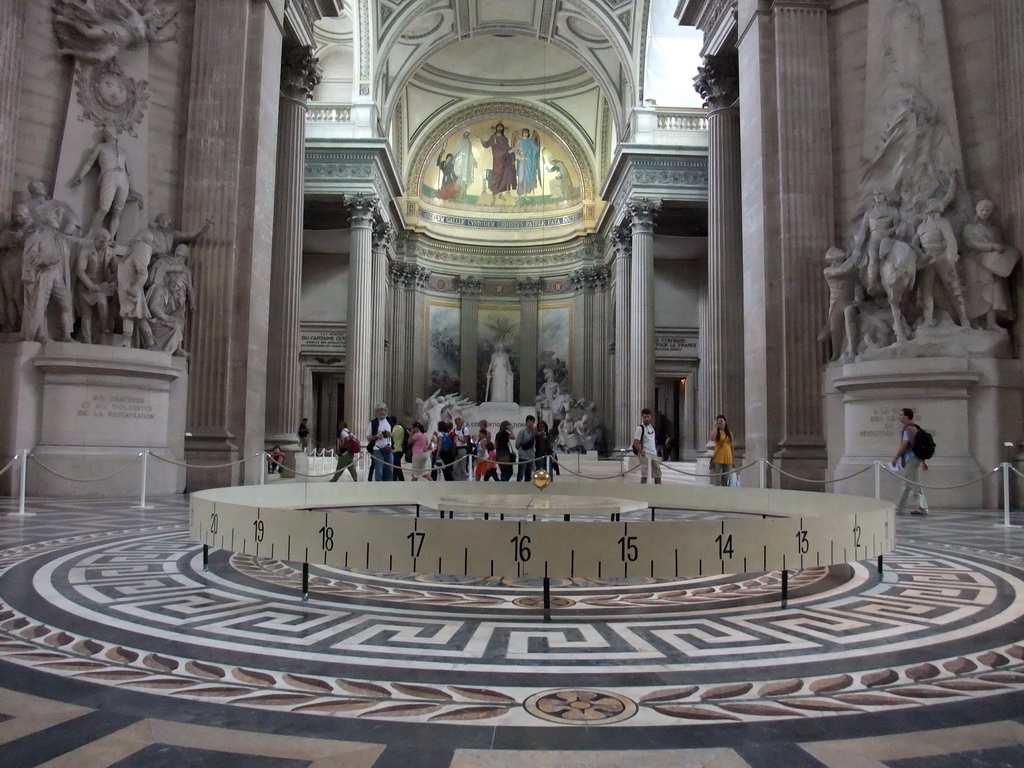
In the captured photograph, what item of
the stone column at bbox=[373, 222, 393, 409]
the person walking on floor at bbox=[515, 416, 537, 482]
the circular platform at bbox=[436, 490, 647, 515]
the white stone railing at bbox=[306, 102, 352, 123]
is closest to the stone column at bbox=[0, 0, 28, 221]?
the person walking on floor at bbox=[515, 416, 537, 482]

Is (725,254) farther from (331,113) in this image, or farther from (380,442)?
(331,113)

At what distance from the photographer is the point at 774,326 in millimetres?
10312

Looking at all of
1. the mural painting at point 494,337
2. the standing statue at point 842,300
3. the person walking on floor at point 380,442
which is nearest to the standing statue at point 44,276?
the person walking on floor at point 380,442

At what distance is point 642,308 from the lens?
20.7 m

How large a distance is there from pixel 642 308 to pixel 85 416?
14939 mm

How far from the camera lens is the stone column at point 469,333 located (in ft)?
→ 98.8

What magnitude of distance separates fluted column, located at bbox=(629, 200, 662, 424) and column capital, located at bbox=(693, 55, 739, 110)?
6.82 m

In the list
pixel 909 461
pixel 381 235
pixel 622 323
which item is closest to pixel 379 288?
pixel 381 235

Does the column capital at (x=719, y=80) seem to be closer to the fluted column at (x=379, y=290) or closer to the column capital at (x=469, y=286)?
the fluted column at (x=379, y=290)

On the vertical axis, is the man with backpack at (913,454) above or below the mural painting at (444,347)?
below

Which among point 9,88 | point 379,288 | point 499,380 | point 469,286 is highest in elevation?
point 469,286

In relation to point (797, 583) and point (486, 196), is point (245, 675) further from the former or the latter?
point (486, 196)

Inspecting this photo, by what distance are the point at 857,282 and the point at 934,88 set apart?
2.60m

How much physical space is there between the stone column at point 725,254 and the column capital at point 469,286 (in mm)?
17110
